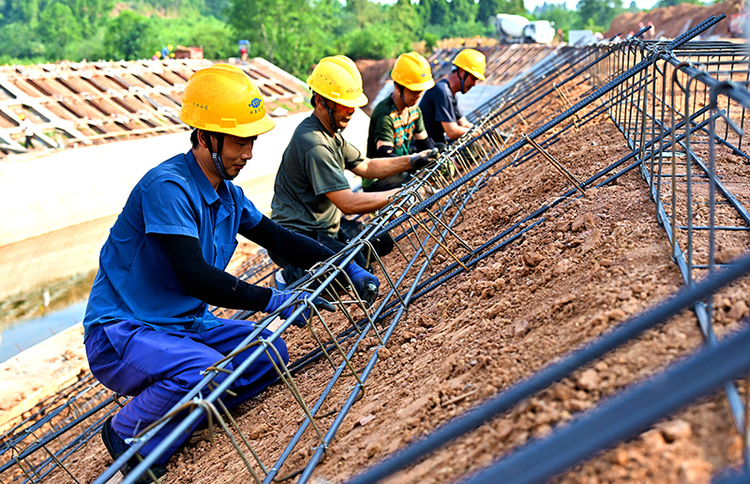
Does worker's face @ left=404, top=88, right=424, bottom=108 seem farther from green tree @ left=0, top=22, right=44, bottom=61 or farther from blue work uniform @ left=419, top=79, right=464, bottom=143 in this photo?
green tree @ left=0, top=22, right=44, bottom=61

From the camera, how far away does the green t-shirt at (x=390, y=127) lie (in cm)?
604

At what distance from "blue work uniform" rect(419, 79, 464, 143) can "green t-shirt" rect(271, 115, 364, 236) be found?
92.5 inches

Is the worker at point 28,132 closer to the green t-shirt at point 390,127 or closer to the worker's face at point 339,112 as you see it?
the green t-shirt at point 390,127

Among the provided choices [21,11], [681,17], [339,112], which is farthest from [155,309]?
[21,11]

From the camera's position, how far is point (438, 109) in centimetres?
704

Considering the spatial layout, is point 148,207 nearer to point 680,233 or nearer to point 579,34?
point 680,233

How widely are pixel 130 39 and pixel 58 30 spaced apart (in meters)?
21.1

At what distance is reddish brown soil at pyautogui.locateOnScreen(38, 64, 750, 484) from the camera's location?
1.49m

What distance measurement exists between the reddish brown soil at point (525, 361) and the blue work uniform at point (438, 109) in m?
3.16

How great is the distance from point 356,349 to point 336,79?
2225 millimetres

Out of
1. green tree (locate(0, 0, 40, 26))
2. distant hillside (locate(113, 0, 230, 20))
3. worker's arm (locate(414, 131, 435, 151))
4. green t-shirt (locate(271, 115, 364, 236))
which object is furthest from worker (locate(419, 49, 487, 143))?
distant hillside (locate(113, 0, 230, 20))

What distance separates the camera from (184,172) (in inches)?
118

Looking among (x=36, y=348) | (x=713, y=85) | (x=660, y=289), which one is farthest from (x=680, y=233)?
(x=36, y=348)

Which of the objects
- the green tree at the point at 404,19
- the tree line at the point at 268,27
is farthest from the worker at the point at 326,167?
the green tree at the point at 404,19
